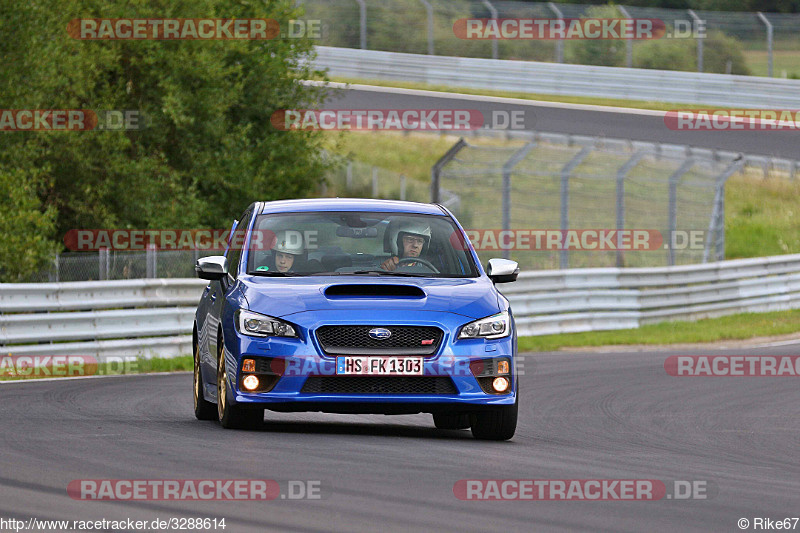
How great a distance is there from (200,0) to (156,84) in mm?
1885

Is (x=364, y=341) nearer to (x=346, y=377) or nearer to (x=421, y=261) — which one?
(x=346, y=377)

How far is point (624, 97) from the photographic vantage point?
40.9 meters

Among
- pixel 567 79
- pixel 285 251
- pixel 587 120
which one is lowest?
pixel 285 251

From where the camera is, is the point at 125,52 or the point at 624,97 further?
the point at 624,97

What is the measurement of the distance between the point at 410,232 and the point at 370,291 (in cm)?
106

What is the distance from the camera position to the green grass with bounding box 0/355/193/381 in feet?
53.8

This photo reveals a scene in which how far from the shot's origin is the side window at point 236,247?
416 inches

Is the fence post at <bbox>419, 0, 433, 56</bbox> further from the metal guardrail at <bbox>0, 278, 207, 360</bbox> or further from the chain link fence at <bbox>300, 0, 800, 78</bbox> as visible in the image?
the metal guardrail at <bbox>0, 278, 207, 360</bbox>

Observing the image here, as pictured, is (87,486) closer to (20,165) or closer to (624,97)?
(20,165)

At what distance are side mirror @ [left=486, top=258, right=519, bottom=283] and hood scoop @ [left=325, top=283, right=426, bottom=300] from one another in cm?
83

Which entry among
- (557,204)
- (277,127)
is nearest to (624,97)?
(557,204)

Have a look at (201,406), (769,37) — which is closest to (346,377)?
(201,406)

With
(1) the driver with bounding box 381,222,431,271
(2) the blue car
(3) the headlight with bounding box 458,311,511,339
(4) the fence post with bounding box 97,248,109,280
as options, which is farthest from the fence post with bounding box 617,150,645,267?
(3) the headlight with bounding box 458,311,511,339

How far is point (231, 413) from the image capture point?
9.73 m
